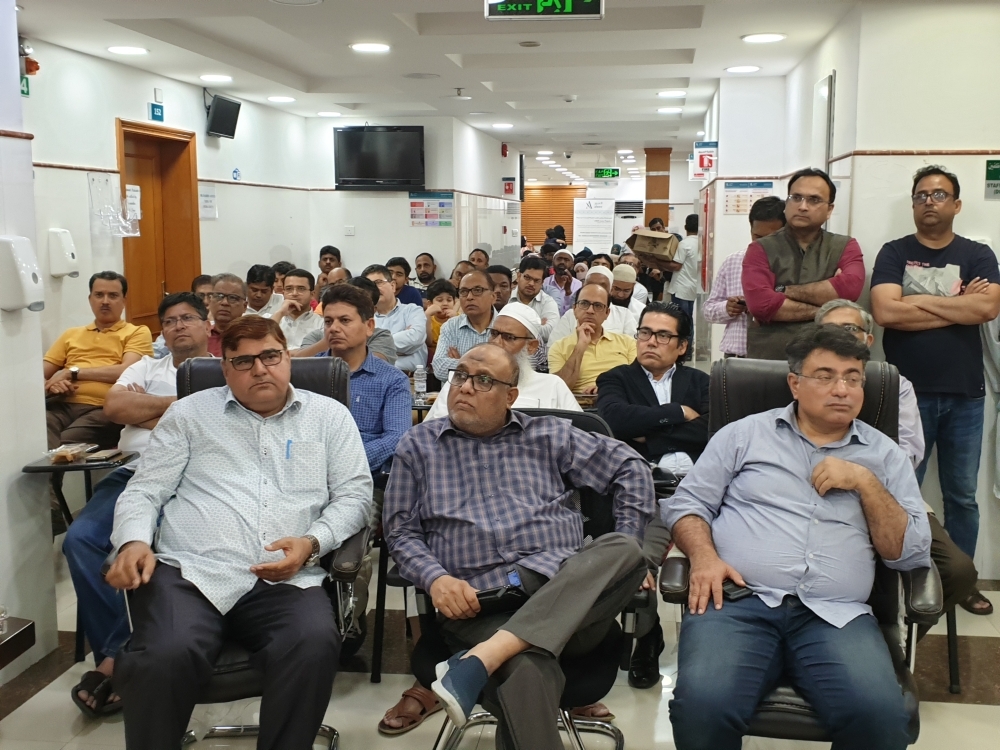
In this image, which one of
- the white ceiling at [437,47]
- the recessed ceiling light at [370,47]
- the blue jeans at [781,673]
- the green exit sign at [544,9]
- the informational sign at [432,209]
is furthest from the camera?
the informational sign at [432,209]

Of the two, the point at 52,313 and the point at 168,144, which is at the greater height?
the point at 168,144

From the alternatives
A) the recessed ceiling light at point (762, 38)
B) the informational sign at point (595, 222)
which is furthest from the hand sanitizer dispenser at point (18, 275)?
the informational sign at point (595, 222)

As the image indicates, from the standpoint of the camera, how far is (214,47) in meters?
6.24

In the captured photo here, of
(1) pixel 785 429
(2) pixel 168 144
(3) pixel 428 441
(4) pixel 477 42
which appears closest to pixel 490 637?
(3) pixel 428 441

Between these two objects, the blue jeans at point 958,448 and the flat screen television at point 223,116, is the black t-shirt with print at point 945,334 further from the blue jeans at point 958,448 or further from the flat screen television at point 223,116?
the flat screen television at point 223,116

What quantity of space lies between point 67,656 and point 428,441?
1.70 meters

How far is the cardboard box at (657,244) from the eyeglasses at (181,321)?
6.53m

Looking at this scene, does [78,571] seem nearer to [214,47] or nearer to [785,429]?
[785,429]

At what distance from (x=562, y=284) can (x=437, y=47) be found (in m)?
3.26

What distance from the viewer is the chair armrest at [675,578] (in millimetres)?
2350

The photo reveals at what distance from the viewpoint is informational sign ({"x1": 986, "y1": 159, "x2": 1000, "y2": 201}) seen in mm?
4160

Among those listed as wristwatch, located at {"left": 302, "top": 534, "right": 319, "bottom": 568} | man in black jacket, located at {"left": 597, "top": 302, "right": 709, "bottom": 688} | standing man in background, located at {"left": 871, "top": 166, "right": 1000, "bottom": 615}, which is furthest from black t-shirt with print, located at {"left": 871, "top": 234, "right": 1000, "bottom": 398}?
wristwatch, located at {"left": 302, "top": 534, "right": 319, "bottom": 568}

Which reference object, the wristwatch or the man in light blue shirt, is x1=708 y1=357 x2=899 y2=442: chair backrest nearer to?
the man in light blue shirt

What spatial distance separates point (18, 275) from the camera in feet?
10.1
